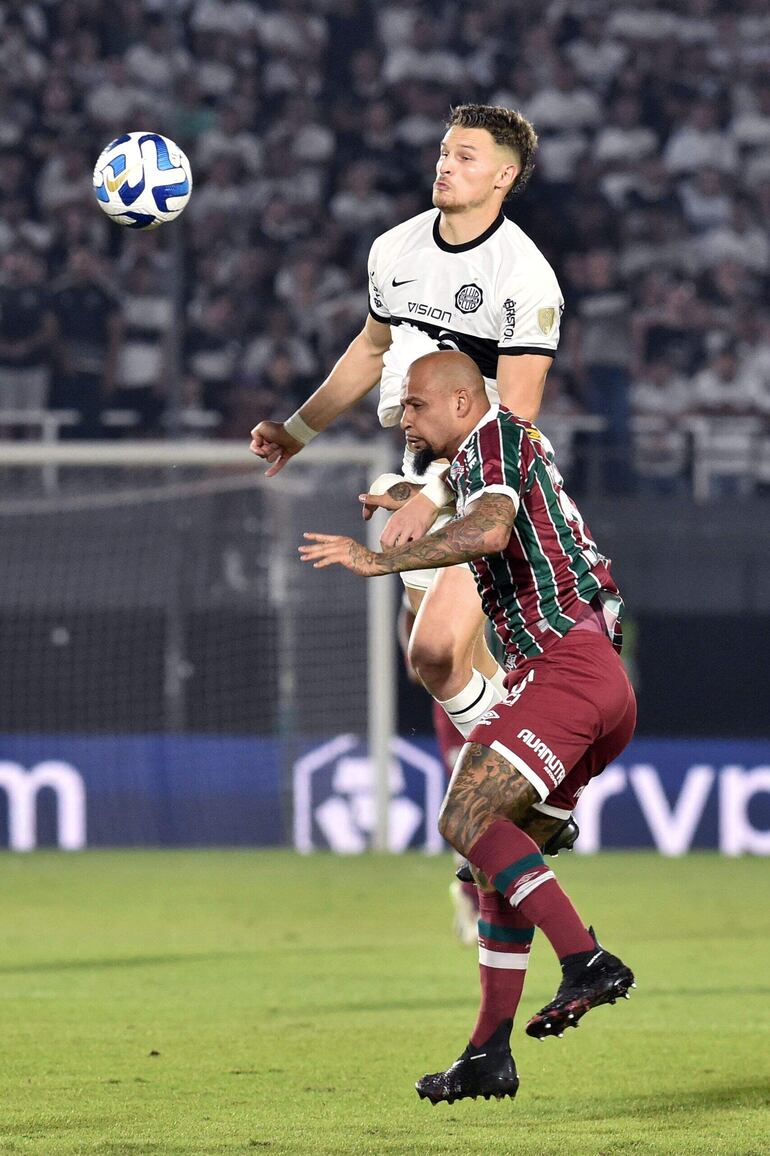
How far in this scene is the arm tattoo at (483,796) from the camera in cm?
433

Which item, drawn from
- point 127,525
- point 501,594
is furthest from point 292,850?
point 501,594

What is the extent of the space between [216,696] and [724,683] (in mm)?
3422

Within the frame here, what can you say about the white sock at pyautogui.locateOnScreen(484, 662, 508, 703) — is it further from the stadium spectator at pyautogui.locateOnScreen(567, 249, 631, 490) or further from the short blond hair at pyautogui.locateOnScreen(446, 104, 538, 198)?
the stadium spectator at pyautogui.locateOnScreen(567, 249, 631, 490)

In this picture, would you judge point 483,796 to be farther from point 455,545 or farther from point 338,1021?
point 338,1021

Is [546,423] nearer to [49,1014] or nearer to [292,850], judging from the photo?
[292,850]

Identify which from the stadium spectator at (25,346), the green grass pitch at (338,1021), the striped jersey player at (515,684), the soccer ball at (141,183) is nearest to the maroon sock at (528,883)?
the striped jersey player at (515,684)

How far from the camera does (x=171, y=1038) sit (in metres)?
5.59

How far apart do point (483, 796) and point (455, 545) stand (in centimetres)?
60

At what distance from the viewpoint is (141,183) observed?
5.96 metres

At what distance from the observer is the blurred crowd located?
14.4m

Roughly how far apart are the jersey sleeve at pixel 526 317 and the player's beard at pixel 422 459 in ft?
1.40

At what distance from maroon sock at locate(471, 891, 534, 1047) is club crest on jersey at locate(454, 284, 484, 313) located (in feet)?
6.37

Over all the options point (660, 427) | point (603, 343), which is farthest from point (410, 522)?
point (603, 343)

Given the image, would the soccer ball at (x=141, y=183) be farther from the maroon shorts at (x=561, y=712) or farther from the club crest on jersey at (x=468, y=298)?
the maroon shorts at (x=561, y=712)
